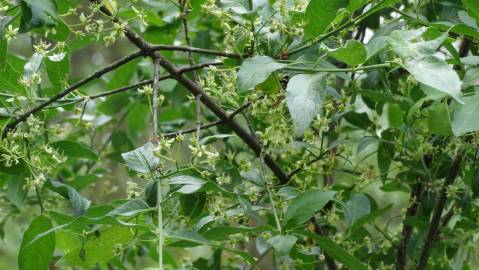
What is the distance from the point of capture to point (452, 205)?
1.53 metres

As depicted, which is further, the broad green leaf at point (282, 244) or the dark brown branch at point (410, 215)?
the dark brown branch at point (410, 215)

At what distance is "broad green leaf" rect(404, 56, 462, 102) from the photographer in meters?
0.79

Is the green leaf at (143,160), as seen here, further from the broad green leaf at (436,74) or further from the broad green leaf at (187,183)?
the broad green leaf at (436,74)

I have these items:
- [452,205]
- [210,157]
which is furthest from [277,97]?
[452,205]

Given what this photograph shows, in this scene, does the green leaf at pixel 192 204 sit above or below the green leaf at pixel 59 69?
below

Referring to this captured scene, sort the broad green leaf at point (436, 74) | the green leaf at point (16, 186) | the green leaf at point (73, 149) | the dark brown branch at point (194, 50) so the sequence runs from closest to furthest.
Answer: the broad green leaf at point (436, 74)
the dark brown branch at point (194, 50)
the green leaf at point (73, 149)
the green leaf at point (16, 186)

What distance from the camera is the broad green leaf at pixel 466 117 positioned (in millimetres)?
957

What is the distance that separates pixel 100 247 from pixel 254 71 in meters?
0.38

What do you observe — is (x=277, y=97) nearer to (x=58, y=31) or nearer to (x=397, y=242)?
(x=58, y=31)

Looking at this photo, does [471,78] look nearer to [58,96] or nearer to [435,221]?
[435,221]

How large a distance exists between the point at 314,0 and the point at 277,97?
0.59ft

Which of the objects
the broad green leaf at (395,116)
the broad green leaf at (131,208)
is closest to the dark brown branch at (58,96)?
the broad green leaf at (131,208)

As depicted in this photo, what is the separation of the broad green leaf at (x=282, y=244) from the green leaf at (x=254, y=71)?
0.66ft

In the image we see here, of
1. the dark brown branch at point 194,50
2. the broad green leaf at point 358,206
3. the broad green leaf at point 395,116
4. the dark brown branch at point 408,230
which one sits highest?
the dark brown branch at point 194,50
